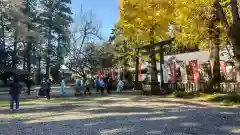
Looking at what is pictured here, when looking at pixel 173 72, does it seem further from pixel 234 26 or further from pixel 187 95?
pixel 234 26

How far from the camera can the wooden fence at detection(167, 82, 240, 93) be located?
63.3 ft

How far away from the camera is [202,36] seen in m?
20.0

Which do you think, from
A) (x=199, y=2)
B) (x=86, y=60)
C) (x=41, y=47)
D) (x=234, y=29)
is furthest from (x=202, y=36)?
(x=41, y=47)

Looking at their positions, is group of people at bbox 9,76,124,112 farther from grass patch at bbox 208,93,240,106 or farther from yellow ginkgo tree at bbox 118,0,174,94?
grass patch at bbox 208,93,240,106

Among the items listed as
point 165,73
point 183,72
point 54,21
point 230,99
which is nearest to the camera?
point 230,99

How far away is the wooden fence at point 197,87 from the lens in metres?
19.3

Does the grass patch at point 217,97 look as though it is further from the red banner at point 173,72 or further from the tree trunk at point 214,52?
the red banner at point 173,72

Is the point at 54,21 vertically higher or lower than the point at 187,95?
higher

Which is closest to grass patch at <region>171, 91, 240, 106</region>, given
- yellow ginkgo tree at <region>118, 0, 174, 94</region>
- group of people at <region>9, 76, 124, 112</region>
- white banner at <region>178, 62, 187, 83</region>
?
yellow ginkgo tree at <region>118, 0, 174, 94</region>

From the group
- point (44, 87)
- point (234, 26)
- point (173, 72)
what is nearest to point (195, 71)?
point (173, 72)

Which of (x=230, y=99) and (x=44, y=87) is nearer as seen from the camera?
(x=230, y=99)

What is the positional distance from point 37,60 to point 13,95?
3543cm

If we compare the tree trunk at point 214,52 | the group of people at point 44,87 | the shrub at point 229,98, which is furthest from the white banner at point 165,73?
the shrub at point 229,98

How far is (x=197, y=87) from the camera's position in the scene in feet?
71.1
